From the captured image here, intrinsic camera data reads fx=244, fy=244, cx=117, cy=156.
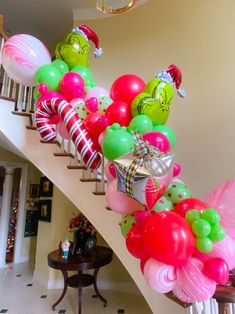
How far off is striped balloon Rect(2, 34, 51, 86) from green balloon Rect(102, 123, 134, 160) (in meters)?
1.28

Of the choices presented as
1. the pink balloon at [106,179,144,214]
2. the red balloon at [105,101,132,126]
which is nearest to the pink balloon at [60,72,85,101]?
the red balloon at [105,101,132,126]

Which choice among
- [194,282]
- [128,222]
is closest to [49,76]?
[128,222]

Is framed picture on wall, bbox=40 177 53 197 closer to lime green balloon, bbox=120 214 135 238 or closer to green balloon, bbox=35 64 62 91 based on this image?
green balloon, bbox=35 64 62 91

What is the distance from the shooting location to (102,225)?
2.55 metres

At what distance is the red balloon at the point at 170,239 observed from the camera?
1.26 metres

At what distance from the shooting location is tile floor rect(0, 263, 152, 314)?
3381 millimetres

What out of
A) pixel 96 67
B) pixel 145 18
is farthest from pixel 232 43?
pixel 96 67

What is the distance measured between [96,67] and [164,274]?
12.1 feet

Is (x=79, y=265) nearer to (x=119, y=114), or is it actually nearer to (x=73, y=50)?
(x=119, y=114)

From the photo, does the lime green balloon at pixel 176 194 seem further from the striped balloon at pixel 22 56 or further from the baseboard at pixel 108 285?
the baseboard at pixel 108 285

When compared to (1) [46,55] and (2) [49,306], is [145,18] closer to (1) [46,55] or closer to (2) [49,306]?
(1) [46,55]

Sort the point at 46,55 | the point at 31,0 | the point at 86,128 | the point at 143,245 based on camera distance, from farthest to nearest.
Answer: the point at 31,0
the point at 46,55
the point at 86,128
the point at 143,245

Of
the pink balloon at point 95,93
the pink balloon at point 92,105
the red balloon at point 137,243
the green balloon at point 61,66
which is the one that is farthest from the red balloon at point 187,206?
the green balloon at point 61,66

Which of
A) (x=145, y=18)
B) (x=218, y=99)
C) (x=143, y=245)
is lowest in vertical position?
(x=143, y=245)
